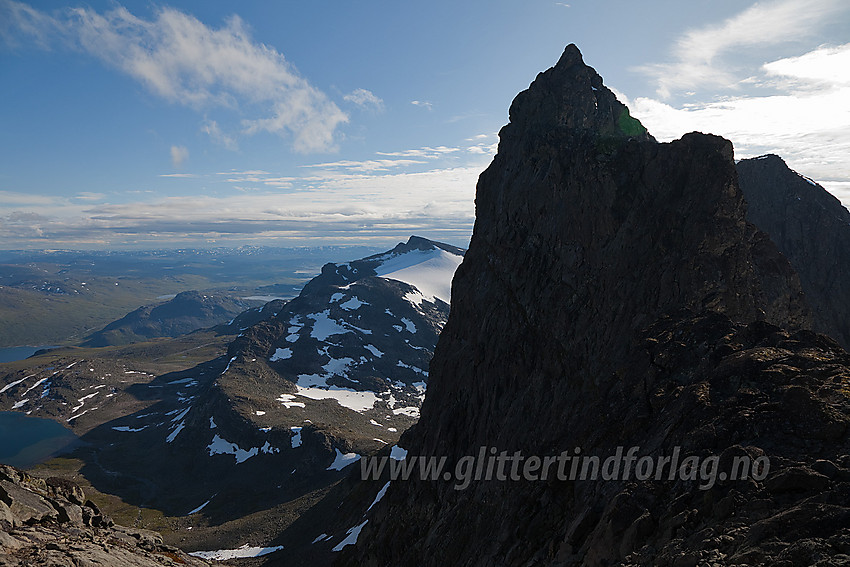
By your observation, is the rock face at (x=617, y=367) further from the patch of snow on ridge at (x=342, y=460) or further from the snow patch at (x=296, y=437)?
the snow patch at (x=296, y=437)

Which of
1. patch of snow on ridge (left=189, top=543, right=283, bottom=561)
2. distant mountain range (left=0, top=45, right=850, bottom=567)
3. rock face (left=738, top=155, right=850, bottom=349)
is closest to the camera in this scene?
distant mountain range (left=0, top=45, right=850, bottom=567)

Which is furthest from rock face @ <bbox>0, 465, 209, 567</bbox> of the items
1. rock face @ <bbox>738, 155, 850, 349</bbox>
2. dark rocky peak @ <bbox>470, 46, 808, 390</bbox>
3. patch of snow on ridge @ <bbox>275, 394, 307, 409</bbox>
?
patch of snow on ridge @ <bbox>275, 394, 307, 409</bbox>

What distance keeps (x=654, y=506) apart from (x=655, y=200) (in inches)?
1021

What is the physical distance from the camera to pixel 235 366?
19125 centimetres

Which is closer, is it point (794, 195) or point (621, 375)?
point (621, 375)

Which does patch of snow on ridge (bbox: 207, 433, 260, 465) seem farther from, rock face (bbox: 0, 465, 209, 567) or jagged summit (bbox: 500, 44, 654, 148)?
jagged summit (bbox: 500, 44, 654, 148)

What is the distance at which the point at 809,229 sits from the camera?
210 ft

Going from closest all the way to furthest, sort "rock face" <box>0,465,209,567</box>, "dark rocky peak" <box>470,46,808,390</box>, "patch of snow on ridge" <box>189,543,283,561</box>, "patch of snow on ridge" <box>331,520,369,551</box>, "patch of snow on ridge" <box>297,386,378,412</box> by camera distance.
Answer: "rock face" <box>0,465,209,567</box> < "dark rocky peak" <box>470,46,808,390</box> < "patch of snow on ridge" <box>331,520,369,551</box> < "patch of snow on ridge" <box>189,543,283,561</box> < "patch of snow on ridge" <box>297,386,378,412</box>

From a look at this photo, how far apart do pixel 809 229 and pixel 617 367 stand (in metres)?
55.9

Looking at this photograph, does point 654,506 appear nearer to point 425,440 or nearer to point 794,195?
point 425,440

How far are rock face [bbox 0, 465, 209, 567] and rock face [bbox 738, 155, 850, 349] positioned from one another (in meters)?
72.9

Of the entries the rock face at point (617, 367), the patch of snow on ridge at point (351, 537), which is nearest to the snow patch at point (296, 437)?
the patch of snow on ridge at point (351, 537)

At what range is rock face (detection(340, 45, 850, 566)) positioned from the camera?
14133mm

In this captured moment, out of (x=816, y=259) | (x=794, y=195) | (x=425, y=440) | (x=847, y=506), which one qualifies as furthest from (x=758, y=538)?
(x=794, y=195)
